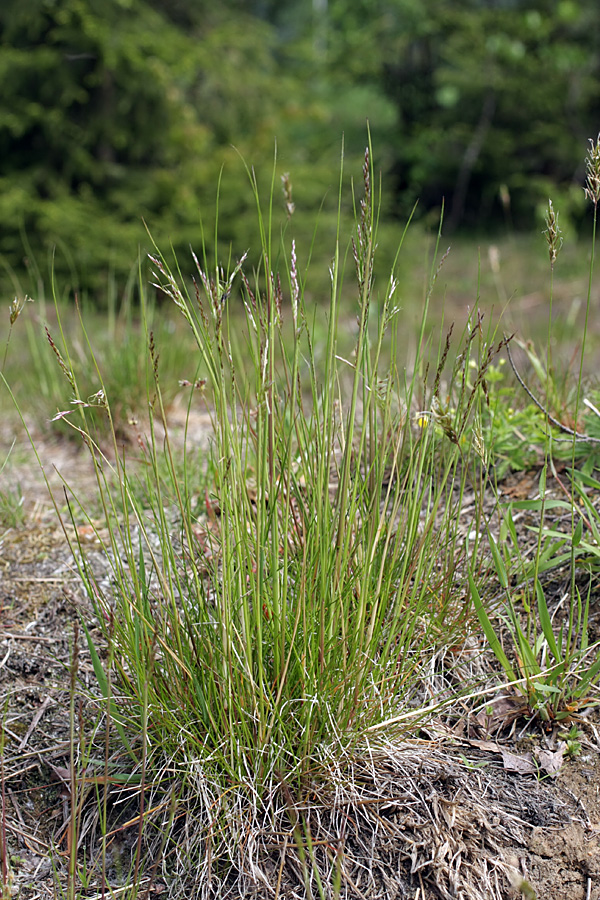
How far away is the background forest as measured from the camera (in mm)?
5973

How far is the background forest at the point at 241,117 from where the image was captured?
19.6 ft

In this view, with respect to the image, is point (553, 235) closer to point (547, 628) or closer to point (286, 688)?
point (547, 628)

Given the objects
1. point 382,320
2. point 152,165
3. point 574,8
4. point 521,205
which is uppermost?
point 574,8

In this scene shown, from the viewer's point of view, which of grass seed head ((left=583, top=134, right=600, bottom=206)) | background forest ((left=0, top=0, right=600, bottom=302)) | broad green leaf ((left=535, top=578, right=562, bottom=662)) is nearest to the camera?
grass seed head ((left=583, top=134, right=600, bottom=206))

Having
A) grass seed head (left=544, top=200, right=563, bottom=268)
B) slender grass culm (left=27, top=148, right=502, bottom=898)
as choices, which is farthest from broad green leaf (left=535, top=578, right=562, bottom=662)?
grass seed head (left=544, top=200, right=563, bottom=268)

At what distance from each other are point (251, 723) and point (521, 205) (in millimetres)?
9489

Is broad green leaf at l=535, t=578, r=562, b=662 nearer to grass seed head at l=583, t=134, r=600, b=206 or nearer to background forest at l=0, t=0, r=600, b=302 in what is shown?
grass seed head at l=583, t=134, r=600, b=206

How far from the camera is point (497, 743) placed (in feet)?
5.07

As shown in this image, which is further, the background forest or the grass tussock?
the background forest

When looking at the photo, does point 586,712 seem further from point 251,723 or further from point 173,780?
point 173,780

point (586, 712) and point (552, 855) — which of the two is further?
point (586, 712)

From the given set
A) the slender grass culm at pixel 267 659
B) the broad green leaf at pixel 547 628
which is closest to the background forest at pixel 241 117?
the slender grass culm at pixel 267 659

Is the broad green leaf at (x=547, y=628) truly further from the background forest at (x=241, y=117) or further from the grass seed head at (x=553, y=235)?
the background forest at (x=241, y=117)

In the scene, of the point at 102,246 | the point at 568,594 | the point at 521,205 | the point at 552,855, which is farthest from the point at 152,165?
the point at 552,855
